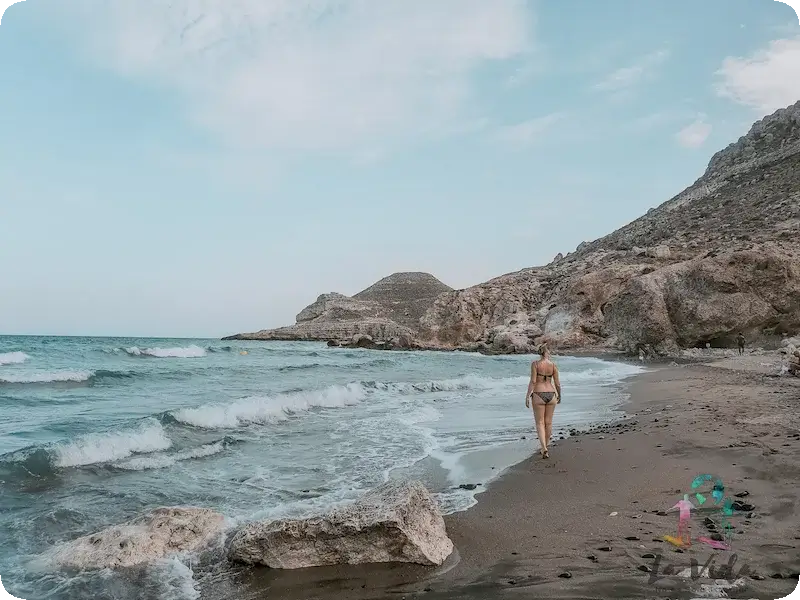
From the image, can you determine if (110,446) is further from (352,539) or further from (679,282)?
(679,282)

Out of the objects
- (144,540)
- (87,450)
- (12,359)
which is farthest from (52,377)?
(144,540)

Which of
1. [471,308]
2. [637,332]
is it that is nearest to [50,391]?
[637,332]

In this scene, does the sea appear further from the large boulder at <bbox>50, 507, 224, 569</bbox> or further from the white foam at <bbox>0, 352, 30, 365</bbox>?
the white foam at <bbox>0, 352, 30, 365</bbox>

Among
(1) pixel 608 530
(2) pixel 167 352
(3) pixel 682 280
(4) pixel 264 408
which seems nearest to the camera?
(1) pixel 608 530

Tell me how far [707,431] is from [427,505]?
19.2 feet

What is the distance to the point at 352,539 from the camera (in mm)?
4395

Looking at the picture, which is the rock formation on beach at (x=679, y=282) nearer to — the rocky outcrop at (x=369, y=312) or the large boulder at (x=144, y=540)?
the rocky outcrop at (x=369, y=312)

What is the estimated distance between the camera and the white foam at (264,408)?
39.4 feet

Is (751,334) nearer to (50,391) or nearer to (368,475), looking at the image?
(368,475)

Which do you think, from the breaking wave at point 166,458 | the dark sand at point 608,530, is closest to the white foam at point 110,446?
the breaking wave at point 166,458

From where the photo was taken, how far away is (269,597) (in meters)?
3.96

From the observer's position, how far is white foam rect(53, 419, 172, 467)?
8336mm

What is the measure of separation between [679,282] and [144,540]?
3270 cm

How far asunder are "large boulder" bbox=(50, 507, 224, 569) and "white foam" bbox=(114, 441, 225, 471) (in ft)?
10.5
